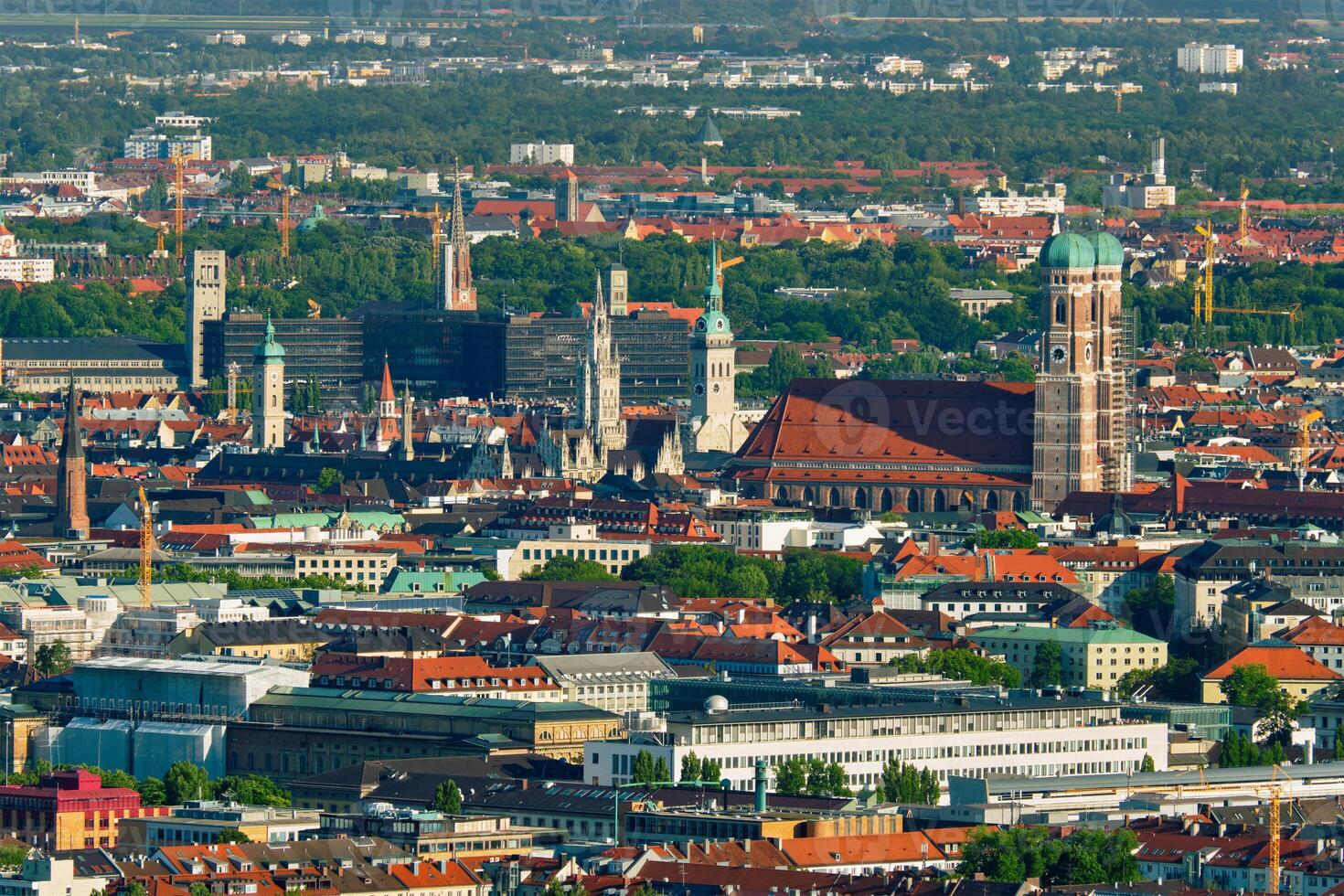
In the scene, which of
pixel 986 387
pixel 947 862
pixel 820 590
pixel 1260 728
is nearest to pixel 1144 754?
pixel 1260 728

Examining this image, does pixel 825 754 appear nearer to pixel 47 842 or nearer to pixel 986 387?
pixel 47 842

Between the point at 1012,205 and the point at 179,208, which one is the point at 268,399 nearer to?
the point at 179,208

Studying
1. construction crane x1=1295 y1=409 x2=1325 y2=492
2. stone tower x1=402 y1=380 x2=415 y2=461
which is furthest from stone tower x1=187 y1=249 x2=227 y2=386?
construction crane x1=1295 y1=409 x2=1325 y2=492

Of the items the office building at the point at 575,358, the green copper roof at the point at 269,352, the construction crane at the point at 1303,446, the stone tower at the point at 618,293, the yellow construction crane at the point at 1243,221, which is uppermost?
the yellow construction crane at the point at 1243,221

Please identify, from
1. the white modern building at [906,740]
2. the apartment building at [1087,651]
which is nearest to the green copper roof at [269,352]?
the apartment building at [1087,651]

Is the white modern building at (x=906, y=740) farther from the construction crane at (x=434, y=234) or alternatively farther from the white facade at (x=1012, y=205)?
the white facade at (x=1012, y=205)

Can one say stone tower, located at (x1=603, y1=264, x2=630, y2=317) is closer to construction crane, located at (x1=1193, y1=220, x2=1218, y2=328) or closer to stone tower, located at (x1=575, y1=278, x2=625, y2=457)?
construction crane, located at (x1=1193, y1=220, x2=1218, y2=328)

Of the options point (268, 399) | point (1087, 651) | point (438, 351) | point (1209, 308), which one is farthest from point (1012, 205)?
point (1087, 651)
